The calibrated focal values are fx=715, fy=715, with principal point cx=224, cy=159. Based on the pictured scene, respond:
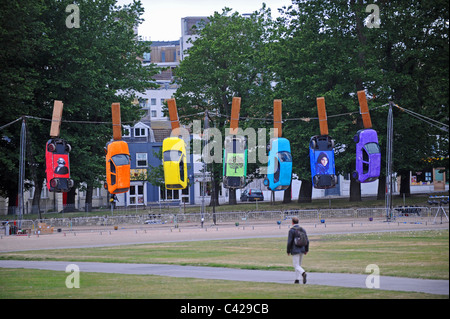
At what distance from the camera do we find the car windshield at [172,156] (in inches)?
1206

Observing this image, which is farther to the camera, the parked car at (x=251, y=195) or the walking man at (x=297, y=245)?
the parked car at (x=251, y=195)

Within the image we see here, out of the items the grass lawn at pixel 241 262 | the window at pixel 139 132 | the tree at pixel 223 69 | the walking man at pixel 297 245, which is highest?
the tree at pixel 223 69

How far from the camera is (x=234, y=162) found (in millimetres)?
31938

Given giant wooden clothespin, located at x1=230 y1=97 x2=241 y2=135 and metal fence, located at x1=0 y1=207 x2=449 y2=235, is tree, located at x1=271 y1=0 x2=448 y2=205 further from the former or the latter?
giant wooden clothespin, located at x1=230 y1=97 x2=241 y2=135

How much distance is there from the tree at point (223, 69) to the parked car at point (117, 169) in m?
45.8

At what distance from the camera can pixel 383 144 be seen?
64.8 m

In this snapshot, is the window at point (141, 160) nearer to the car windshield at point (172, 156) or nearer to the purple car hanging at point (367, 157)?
the car windshield at point (172, 156)

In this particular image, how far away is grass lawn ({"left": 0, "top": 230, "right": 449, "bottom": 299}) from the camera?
19.5 m

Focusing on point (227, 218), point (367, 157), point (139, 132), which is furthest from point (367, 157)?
point (139, 132)

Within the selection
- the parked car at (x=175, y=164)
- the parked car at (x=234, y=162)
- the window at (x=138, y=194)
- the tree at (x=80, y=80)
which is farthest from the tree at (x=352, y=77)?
the window at (x=138, y=194)

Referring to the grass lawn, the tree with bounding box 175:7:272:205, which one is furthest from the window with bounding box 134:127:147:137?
the grass lawn

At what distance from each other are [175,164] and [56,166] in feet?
17.9
